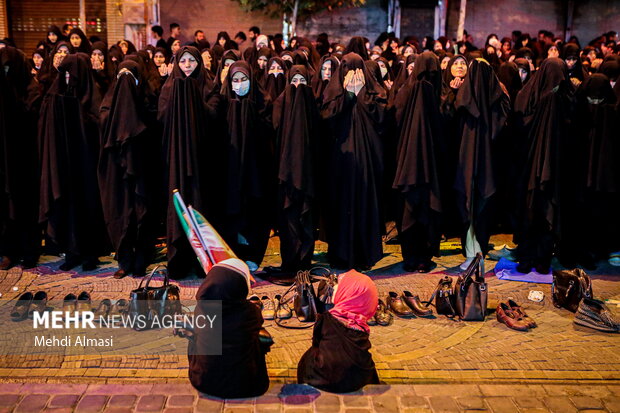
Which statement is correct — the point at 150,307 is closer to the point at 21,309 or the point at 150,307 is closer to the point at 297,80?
the point at 21,309

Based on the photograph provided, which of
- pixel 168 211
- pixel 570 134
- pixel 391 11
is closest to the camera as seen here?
pixel 168 211

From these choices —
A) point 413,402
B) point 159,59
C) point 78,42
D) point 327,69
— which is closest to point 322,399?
point 413,402

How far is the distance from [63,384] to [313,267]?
3.36 metres

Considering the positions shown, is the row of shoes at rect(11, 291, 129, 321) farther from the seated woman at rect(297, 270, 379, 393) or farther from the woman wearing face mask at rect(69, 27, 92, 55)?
the woman wearing face mask at rect(69, 27, 92, 55)

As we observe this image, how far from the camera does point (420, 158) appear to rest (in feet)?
22.9

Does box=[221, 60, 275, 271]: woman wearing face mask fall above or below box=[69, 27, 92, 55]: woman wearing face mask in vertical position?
below

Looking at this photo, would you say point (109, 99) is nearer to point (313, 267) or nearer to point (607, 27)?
point (313, 267)

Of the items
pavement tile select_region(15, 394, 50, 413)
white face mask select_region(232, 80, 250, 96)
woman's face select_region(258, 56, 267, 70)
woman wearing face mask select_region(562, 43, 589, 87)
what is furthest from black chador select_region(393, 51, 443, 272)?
pavement tile select_region(15, 394, 50, 413)

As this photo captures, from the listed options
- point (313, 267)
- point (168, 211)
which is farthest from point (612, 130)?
point (168, 211)

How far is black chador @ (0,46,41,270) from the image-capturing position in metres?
7.06

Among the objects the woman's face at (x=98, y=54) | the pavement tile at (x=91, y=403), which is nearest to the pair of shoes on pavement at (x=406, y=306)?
the pavement tile at (x=91, y=403)

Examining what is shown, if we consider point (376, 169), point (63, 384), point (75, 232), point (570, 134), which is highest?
point (570, 134)

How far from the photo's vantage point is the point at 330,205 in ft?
23.5

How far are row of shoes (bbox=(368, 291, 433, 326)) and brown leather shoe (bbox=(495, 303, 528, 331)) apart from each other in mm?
640
